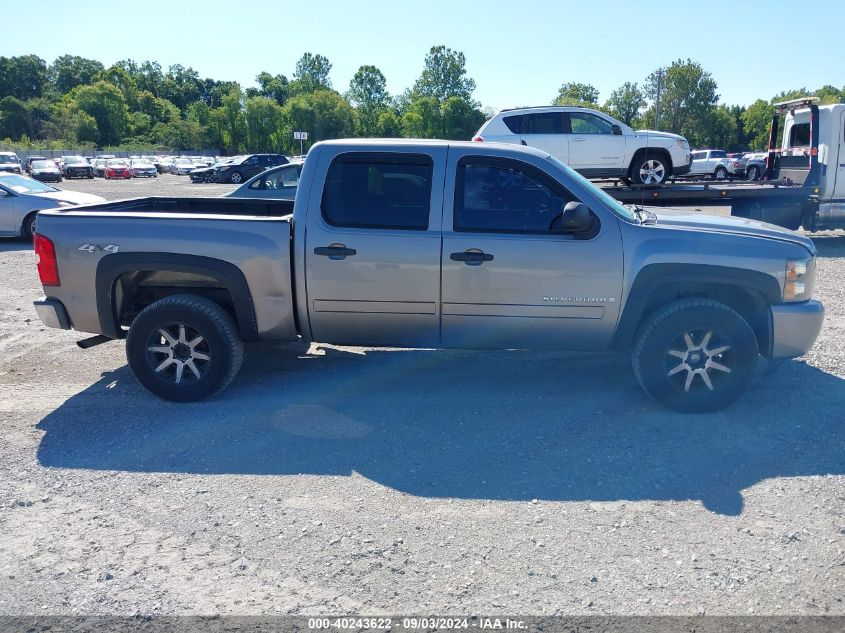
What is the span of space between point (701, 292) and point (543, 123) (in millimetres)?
8858

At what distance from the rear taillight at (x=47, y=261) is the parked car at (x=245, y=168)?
1377 inches

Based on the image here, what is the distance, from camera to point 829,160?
13.2m

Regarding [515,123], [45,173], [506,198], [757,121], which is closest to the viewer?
[506,198]

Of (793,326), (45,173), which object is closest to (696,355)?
(793,326)

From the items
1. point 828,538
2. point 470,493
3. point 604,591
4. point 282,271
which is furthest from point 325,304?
point 828,538

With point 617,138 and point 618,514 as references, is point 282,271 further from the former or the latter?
point 617,138

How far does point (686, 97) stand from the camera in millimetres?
64250

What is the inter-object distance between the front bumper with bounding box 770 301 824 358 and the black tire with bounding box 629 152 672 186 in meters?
8.97

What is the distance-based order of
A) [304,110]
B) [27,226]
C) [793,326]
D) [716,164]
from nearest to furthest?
[793,326], [27,226], [716,164], [304,110]

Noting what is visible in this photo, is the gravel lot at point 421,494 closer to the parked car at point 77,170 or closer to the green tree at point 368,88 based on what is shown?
the parked car at point 77,170

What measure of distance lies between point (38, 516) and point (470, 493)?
2.40 m

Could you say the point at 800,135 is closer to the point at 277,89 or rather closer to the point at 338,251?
the point at 338,251

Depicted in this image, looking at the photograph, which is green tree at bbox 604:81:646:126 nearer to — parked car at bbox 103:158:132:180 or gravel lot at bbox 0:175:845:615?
parked car at bbox 103:158:132:180

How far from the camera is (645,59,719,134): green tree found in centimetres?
6319
